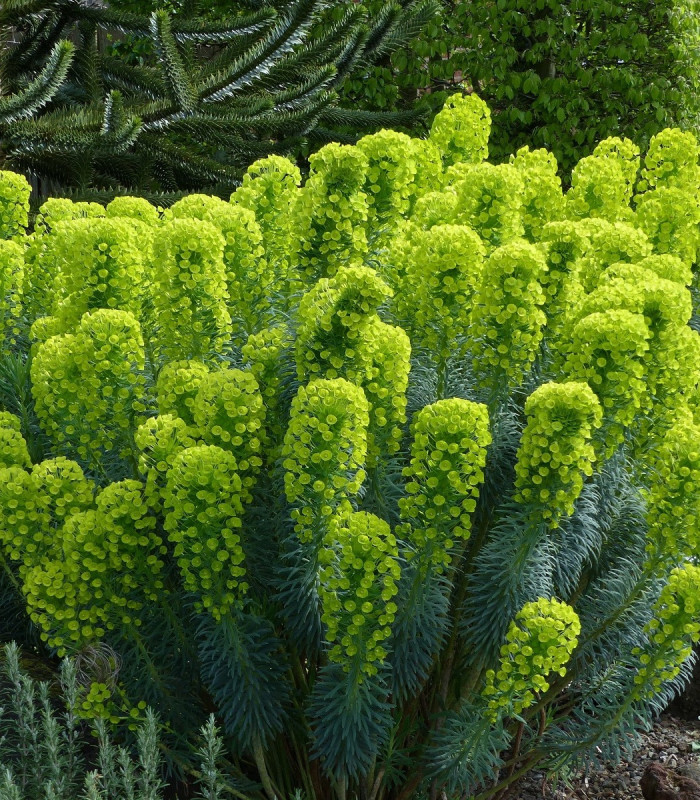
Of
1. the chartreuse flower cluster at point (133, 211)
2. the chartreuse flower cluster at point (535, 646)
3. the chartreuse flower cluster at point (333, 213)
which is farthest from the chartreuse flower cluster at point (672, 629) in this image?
the chartreuse flower cluster at point (133, 211)

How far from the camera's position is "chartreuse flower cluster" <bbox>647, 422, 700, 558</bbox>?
230 centimetres

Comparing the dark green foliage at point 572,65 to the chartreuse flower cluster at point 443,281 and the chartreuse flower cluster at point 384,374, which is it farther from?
the chartreuse flower cluster at point 384,374

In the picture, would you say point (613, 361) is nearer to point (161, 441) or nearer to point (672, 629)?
point (672, 629)

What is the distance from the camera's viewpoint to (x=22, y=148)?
6805 mm

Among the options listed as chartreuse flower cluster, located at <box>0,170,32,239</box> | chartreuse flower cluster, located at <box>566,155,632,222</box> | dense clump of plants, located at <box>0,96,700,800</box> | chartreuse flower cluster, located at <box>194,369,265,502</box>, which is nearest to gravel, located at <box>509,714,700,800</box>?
dense clump of plants, located at <box>0,96,700,800</box>

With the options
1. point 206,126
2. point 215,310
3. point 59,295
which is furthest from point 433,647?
point 206,126

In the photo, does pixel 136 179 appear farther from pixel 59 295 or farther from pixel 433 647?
pixel 433 647

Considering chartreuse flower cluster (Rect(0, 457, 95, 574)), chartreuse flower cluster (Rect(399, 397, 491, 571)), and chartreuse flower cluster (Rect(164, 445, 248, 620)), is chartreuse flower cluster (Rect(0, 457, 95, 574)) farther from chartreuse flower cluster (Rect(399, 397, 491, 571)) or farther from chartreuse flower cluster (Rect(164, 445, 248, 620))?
chartreuse flower cluster (Rect(399, 397, 491, 571))

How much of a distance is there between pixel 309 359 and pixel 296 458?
0.27 meters

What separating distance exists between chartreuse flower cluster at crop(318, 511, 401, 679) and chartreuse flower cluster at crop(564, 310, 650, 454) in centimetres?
66

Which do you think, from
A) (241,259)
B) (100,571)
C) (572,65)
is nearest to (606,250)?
(241,259)

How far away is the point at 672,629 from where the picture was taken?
2.33 meters

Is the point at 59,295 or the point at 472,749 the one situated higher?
the point at 59,295

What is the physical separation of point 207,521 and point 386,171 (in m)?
1.19
